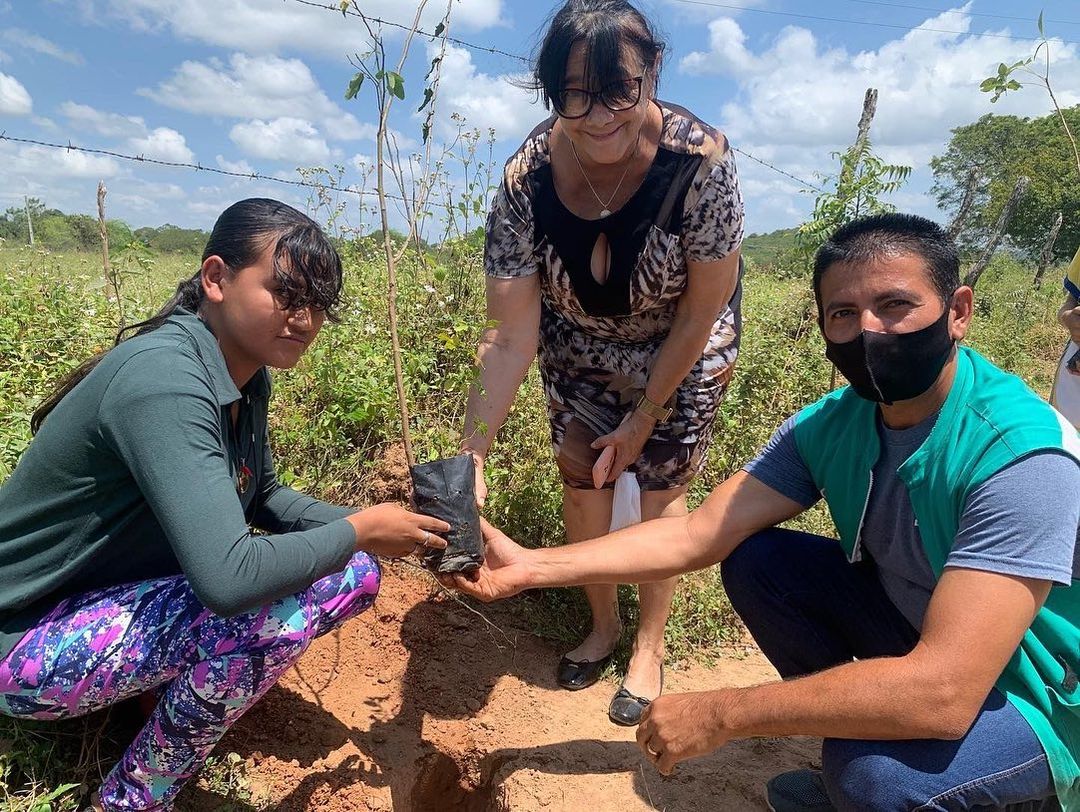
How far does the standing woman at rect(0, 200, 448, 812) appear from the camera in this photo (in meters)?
1.48

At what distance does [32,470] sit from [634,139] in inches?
63.5

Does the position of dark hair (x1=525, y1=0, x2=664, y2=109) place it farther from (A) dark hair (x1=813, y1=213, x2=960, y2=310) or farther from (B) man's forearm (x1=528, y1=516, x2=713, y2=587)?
(B) man's forearm (x1=528, y1=516, x2=713, y2=587)

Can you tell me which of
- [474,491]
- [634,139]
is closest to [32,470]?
[474,491]

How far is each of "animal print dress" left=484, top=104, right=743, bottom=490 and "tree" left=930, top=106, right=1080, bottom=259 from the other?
16.9 metres

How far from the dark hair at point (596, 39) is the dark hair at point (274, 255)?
71 centimetres

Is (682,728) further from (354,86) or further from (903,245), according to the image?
(354,86)

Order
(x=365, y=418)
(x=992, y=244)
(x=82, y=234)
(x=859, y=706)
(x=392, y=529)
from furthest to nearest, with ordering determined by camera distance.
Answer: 1. (x=82, y=234)
2. (x=992, y=244)
3. (x=365, y=418)
4. (x=392, y=529)
5. (x=859, y=706)

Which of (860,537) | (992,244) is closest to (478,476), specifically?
(860,537)

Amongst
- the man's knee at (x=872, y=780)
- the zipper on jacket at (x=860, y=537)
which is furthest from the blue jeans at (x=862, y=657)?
the zipper on jacket at (x=860, y=537)

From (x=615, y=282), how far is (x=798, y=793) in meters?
1.49

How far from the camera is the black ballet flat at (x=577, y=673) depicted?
262 cm

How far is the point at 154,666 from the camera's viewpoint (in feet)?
5.40

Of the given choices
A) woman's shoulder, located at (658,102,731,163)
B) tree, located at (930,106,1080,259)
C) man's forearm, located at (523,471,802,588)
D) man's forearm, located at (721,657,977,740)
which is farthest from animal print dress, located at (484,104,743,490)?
tree, located at (930,106,1080,259)

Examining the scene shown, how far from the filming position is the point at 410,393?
3.47m
